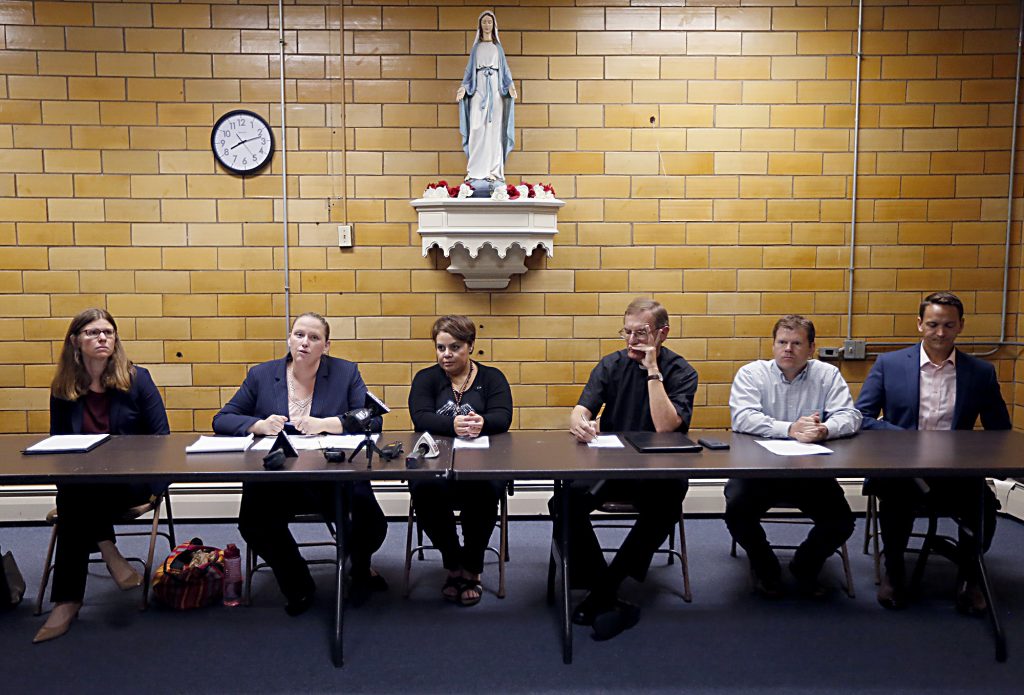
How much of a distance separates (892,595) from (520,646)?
1.53m

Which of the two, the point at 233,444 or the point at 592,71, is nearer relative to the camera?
the point at 233,444

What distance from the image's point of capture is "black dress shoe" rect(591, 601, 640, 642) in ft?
9.17

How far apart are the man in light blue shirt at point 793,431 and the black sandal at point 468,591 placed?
42.3 inches

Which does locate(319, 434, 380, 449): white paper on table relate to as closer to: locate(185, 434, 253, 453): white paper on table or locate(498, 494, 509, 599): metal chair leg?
locate(185, 434, 253, 453): white paper on table

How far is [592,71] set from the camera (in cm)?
425

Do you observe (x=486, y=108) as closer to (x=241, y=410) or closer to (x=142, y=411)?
(x=241, y=410)

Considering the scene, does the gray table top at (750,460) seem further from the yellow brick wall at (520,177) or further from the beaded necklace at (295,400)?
the yellow brick wall at (520,177)

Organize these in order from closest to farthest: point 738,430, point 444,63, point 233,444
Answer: point 233,444 < point 738,430 < point 444,63

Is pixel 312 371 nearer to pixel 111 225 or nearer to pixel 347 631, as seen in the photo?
pixel 347 631

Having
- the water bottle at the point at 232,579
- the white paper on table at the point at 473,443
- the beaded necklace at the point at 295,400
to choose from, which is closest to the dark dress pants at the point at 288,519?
the water bottle at the point at 232,579

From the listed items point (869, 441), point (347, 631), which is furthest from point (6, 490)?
point (869, 441)

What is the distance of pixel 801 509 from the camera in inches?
122

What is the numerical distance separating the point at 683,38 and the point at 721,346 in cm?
173

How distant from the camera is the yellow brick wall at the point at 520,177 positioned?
4191 mm
